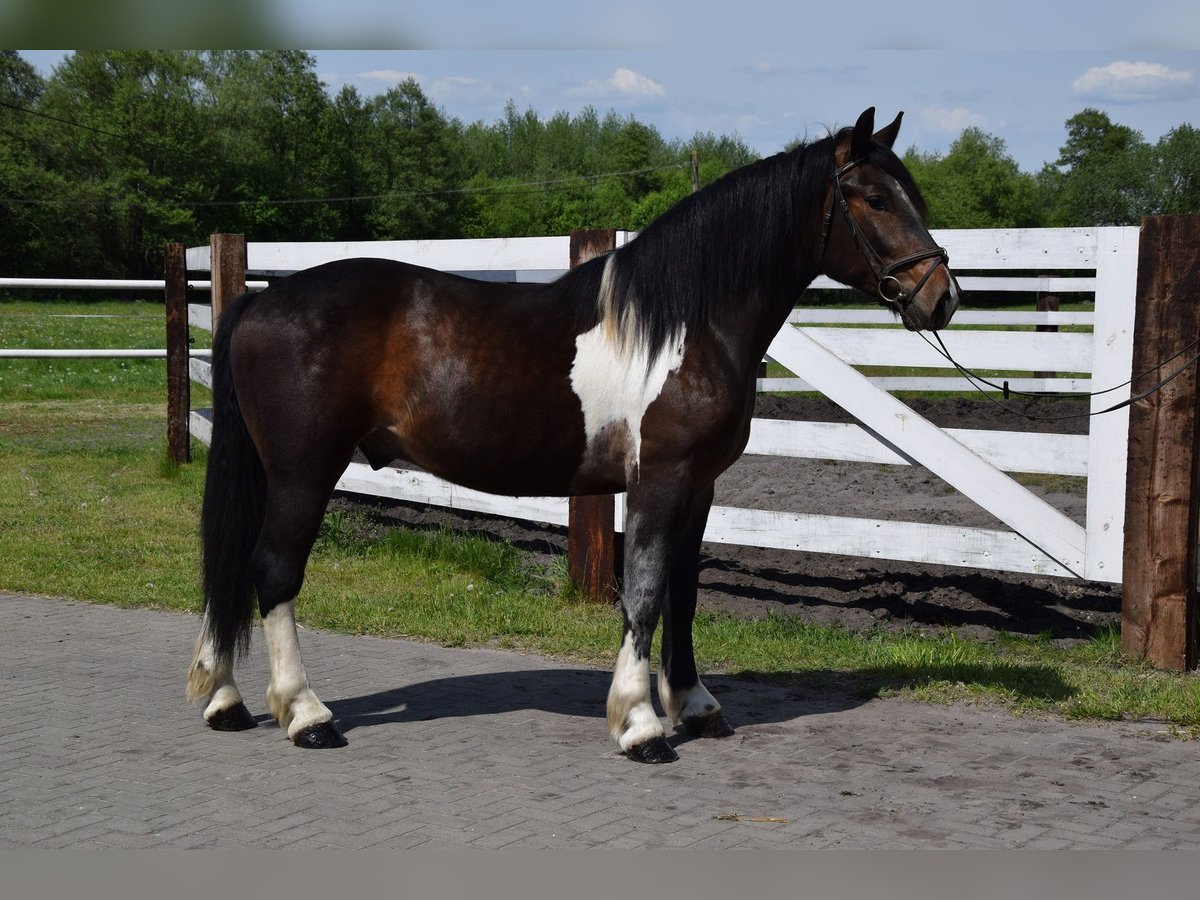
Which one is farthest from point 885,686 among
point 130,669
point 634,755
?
point 130,669

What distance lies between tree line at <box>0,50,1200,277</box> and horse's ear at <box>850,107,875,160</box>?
179 feet

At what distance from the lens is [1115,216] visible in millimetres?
57094

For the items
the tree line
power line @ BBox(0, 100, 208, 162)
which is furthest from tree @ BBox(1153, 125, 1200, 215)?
power line @ BBox(0, 100, 208, 162)

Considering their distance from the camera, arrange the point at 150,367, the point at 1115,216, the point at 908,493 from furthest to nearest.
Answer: the point at 1115,216
the point at 150,367
the point at 908,493

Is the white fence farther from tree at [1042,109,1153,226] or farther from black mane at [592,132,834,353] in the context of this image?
tree at [1042,109,1153,226]

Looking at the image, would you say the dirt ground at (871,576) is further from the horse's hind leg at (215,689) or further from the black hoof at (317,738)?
the horse's hind leg at (215,689)

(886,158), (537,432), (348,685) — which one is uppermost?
(886,158)

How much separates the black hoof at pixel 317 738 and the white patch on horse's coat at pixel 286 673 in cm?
5

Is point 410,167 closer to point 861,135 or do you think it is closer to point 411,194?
point 411,194

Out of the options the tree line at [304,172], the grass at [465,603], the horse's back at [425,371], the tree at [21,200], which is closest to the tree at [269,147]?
the tree line at [304,172]

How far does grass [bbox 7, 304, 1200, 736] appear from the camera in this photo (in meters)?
5.13

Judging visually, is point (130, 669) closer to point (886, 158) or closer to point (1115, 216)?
point (886, 158)

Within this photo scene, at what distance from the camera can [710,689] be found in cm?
524

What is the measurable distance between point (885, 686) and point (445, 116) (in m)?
83.3
